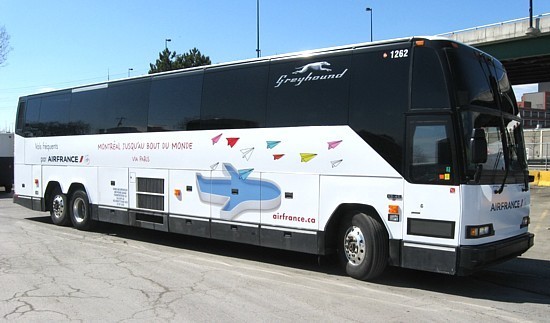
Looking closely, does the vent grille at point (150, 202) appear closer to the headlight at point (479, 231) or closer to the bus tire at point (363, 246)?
the bus tire at point (363, 246)

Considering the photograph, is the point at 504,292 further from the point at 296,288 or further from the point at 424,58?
the point at 424,58

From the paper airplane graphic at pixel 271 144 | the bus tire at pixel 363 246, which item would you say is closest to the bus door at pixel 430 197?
the bus tire at pixel 363 246

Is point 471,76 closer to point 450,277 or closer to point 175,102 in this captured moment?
point 450,277

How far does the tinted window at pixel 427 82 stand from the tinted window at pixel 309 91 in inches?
43.7

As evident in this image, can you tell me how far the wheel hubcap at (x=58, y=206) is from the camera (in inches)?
512

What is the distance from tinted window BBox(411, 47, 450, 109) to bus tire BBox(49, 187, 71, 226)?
9823 mm

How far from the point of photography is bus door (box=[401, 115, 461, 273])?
20.7 ft

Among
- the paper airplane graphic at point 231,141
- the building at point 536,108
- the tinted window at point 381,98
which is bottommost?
the paper airplane graphic at point 231,141

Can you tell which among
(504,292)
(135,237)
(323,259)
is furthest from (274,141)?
(135,237)

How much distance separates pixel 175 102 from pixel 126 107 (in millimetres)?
1690

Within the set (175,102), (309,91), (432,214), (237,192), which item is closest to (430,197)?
(432,214)

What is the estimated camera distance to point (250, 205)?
865 centimetres

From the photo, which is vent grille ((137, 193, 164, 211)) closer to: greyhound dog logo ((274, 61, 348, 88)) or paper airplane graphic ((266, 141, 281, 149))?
paper airplane graphic ((266, 141, 281, 149))

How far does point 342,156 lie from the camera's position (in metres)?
7.43
